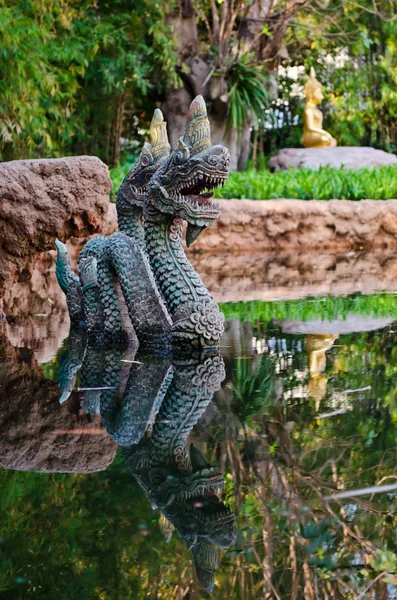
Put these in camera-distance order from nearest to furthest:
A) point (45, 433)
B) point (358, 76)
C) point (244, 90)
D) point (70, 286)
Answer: point (45, 433), point (70, 286), point (244, 90), point (358, 76)

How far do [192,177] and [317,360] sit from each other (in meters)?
0.95

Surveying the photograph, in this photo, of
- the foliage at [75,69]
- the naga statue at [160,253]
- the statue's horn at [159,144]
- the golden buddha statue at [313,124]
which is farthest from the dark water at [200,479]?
the golden buddha statue at [313,124]

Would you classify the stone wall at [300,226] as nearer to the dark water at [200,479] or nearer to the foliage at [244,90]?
the foliage at [244,90]

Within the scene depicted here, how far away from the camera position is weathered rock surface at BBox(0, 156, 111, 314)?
4.75m

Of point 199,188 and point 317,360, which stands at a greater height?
point 199,188

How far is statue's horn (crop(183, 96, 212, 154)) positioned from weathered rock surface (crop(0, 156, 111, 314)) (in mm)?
1110

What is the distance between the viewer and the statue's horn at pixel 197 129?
3758mm

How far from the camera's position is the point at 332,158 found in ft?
46.2

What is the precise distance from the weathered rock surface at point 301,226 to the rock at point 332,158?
3.80m

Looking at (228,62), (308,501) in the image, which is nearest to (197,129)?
(308,501)

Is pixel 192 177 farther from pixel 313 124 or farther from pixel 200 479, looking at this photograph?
pixel 313 124

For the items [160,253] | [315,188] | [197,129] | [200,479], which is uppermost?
[197,129]

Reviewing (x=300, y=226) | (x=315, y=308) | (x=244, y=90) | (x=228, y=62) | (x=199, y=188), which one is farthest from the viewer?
(x=244, y=90)

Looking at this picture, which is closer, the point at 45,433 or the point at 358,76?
the point at 45,433
